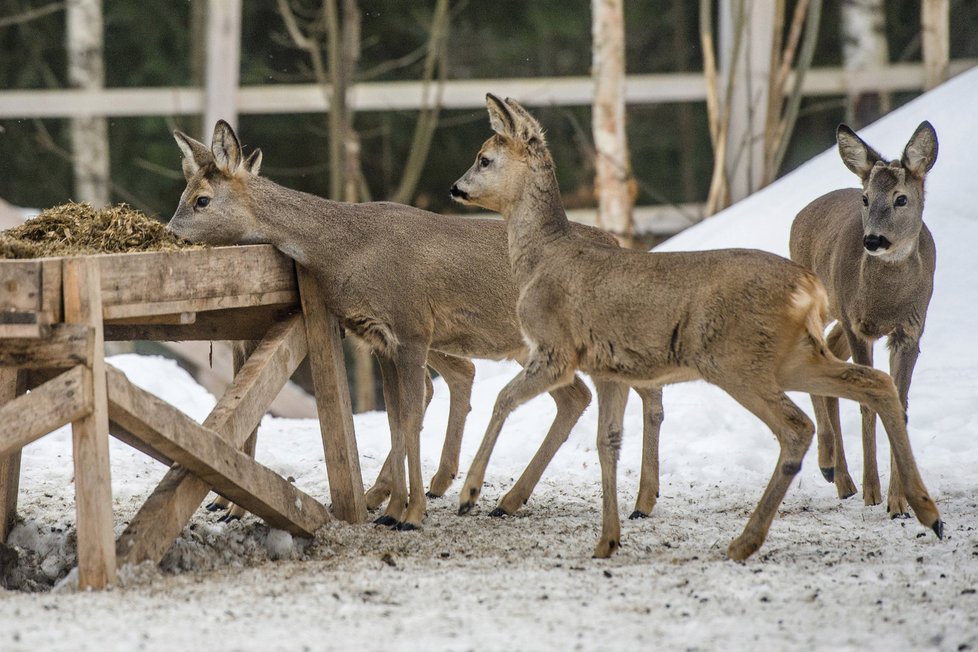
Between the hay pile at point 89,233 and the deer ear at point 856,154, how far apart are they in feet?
11.2

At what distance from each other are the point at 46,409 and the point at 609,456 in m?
2.45

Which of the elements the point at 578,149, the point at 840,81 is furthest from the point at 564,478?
the point at 578,149

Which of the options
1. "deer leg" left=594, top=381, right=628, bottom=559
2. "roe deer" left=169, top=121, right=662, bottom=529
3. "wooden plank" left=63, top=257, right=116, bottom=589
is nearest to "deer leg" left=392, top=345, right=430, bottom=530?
"roe deer" left=169, top=121, right=662, bottom=529

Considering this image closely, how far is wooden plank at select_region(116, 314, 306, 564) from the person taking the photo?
557 centimetres

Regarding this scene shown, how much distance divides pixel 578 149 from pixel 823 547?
36.1 ft

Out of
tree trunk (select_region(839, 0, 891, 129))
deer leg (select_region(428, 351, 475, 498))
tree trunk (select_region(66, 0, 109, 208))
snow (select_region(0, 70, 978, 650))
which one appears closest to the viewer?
snow (select_region(0, 70, 978, 650))

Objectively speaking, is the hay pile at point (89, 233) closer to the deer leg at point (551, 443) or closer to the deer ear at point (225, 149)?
the deer ear at point (225, 149)

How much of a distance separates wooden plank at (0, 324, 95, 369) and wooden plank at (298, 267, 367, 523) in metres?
1.87

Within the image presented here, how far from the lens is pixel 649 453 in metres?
7.32

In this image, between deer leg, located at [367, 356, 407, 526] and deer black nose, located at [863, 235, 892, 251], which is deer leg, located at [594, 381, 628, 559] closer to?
deer leg, located at [367, 356, 407, 526]

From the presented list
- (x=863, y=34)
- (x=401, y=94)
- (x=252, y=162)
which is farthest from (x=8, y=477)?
(x=863, y=34)

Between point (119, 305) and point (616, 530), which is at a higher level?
point (119, 305)

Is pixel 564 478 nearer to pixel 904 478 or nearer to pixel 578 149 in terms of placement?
pixel 904 478

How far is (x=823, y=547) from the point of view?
6094 mm
